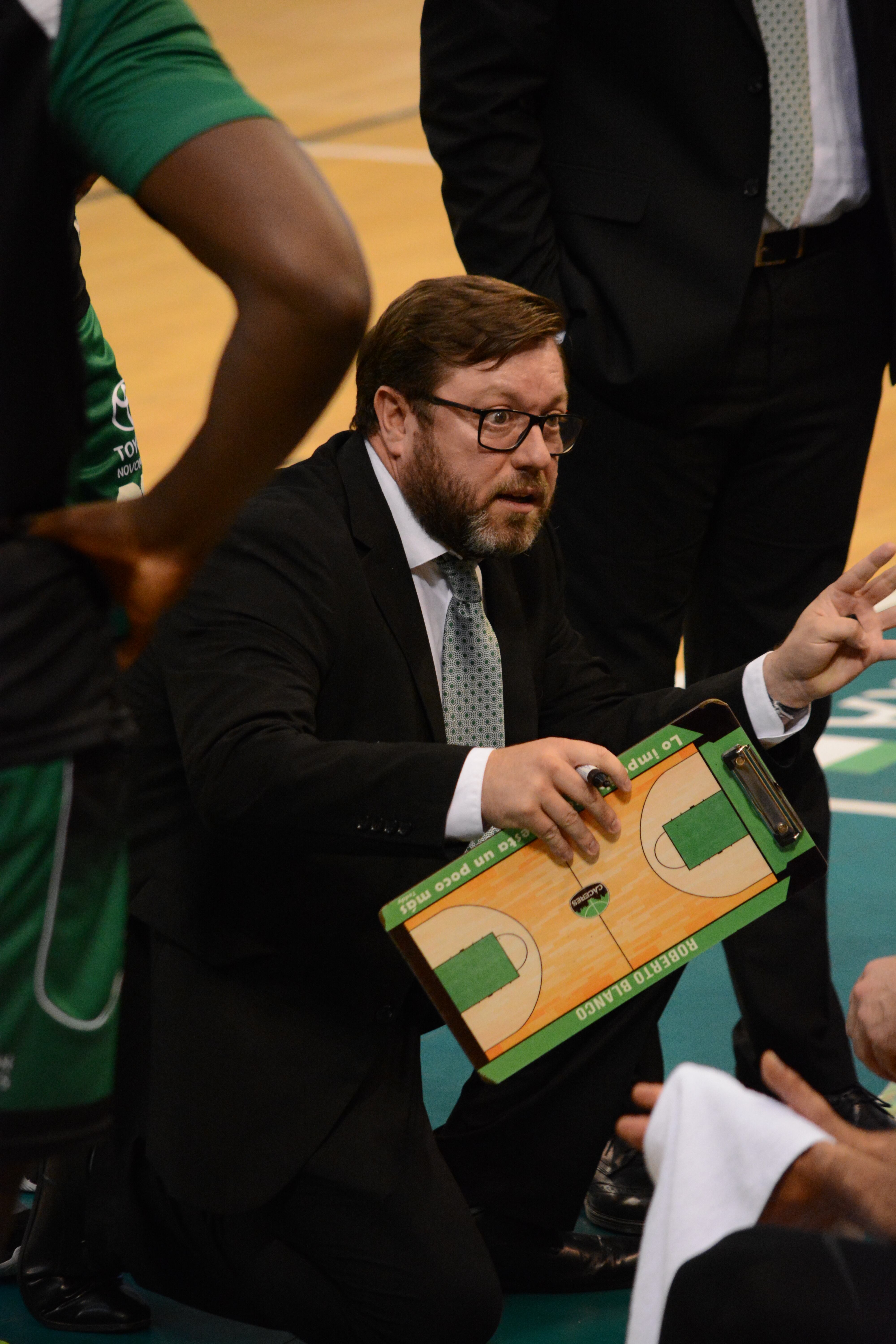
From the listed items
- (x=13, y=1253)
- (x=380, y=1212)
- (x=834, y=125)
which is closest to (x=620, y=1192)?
(x=380, y=1212)

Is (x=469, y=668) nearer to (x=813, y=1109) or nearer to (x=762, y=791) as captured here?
(x=762, y=791)

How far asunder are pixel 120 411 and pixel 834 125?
3.37 ft

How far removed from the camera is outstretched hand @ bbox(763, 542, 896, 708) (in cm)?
198

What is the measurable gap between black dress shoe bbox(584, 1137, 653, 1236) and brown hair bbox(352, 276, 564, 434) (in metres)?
0.99

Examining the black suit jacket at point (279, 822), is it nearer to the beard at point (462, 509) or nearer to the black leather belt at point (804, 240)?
the beard at point (462, 509)

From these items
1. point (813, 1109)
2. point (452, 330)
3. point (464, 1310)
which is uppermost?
point (452, 330)

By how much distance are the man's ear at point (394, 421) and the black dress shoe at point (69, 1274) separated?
0.90 meters

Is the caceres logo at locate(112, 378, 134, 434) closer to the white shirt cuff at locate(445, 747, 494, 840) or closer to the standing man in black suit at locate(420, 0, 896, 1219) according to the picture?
the standing man in black suit at locate(420, 0, 896, 1219)

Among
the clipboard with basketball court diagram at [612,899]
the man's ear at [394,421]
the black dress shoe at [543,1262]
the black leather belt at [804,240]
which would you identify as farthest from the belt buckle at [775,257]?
the black dress shoe at [543,1262]

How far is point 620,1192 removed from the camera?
2.28m

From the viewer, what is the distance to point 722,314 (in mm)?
2375

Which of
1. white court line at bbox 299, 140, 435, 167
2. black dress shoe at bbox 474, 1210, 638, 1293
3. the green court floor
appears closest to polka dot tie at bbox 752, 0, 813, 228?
the green court floor

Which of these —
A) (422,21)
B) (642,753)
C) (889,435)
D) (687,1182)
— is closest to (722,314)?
(422,21)

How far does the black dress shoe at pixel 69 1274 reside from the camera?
6.59 feet
